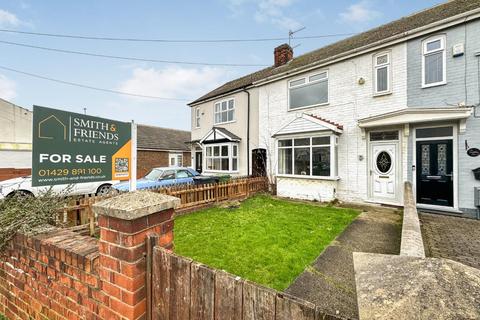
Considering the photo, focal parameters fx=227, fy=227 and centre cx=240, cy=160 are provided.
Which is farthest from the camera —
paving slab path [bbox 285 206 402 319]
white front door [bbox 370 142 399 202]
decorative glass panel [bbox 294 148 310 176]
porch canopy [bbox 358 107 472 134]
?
decorative glass panel [bbox 294 148 310 176]

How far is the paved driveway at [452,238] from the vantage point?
4089 mm

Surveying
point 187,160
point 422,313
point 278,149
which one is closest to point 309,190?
point 278,149

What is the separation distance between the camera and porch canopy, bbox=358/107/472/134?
6840 millimetres

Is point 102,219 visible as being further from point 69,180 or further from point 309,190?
point 309,190

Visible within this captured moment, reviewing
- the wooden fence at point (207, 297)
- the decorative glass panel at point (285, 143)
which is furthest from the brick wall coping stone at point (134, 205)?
the decorative glass panel at point (285, 143)

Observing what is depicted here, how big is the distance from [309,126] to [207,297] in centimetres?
942

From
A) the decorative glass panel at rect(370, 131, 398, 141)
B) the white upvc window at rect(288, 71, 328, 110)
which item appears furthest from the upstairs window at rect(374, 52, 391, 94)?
the white upvc window at rect(288, 71, 328, 110)

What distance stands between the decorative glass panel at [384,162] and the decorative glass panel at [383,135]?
55cm

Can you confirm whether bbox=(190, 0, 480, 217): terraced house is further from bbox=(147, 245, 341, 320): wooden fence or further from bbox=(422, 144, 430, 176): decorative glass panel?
bbox=(147, 245, 341, 320): wooden fence

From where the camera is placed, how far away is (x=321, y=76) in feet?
34.6

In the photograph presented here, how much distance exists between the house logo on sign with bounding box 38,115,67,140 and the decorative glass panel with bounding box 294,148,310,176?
922 centimetres

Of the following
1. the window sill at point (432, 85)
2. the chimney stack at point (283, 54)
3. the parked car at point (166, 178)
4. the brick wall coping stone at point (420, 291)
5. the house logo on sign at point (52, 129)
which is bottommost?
the parked car at point (166, 178)

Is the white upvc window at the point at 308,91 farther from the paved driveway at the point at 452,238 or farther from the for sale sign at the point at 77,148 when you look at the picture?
the for sale sign at the point at 77,148

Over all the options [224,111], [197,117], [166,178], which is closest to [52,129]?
[166,178]
